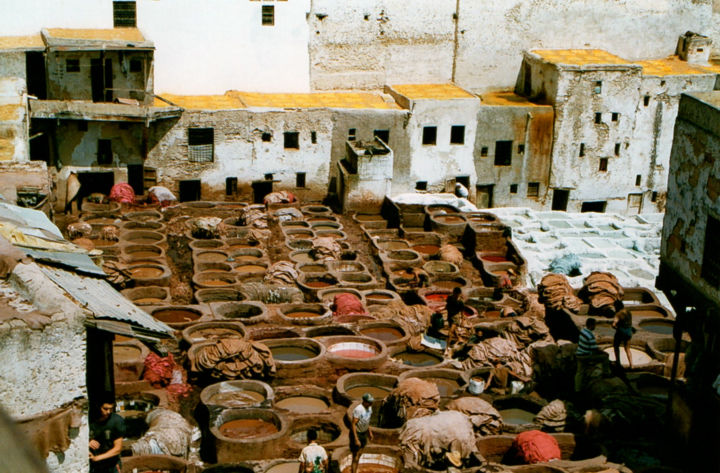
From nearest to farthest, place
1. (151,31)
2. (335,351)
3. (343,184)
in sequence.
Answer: (335,351) < (343,184) < (151,31)

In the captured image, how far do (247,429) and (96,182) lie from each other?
17402 millimetres

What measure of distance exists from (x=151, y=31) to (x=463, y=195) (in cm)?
1392

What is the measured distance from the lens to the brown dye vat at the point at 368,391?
62.8 feet

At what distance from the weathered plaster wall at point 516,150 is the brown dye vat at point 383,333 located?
16025 millimetres

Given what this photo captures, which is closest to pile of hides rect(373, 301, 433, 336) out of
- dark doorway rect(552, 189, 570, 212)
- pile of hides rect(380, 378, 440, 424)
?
pile of hides rect(380, 378, 440, 424)

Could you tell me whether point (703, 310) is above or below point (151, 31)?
below

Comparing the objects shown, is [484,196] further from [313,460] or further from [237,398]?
[313,460]

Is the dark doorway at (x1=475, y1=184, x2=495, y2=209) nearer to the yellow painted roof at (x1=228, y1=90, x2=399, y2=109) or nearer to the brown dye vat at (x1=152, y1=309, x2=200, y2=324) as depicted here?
the yellow painted roof at (x1=228, y1=90, x2=399, y2=109)

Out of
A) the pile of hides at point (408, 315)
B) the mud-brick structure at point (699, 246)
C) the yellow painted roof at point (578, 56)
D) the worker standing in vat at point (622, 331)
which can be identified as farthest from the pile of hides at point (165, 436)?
the yellow painted roof at point (578, 56)

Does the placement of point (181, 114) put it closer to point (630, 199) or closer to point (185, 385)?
point (185, 385)

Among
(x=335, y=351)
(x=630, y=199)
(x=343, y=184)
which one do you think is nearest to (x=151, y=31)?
(x=343, y=184)

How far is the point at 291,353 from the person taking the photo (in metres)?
21.0

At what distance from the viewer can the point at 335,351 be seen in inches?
832

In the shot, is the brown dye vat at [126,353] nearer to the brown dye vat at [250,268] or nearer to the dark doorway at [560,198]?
the brown dye vat at [250,268]
